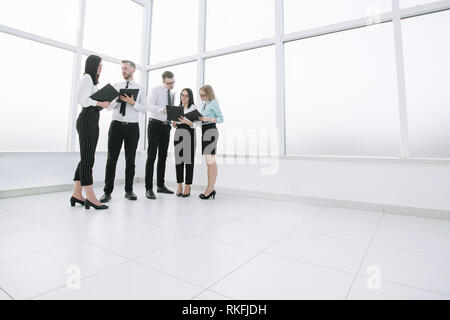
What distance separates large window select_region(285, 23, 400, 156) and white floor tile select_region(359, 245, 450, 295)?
1.59m

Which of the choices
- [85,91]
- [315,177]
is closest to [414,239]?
[315,177]

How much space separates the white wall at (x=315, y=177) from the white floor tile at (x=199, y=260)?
5.87ft

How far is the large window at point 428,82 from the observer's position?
245 centimetres

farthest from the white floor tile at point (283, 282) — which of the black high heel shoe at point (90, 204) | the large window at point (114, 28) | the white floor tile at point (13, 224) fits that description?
the large window at point (114, 28)

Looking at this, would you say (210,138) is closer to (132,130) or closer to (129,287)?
(132,130)

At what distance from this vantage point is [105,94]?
2.26 m

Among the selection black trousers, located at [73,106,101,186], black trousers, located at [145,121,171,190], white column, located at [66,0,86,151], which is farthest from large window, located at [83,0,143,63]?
black trousers, located at [73,106,101,186]

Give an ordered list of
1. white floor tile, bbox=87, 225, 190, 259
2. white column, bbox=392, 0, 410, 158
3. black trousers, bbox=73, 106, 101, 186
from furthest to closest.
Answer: white column, bbox=392, 0, 410, 158 < black trousers, bbox=73, 106, 101, 186 < white floor tile, bbox=87, 225, 190, 259

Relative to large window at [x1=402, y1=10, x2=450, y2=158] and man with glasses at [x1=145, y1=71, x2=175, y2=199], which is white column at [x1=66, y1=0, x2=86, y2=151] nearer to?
man with glasses at [x1=145, y1=71, x2=175, y2=199]

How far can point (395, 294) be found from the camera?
1.00 meters

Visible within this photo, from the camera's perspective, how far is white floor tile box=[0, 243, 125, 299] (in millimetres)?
999

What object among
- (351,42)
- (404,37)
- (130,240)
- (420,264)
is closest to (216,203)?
(130,240)

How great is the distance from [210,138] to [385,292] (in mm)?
2236
